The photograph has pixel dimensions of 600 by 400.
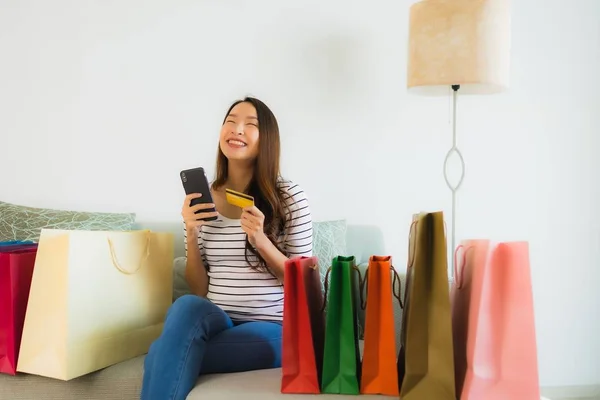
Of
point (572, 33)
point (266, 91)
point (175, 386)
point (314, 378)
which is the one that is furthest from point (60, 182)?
point (572, 33)

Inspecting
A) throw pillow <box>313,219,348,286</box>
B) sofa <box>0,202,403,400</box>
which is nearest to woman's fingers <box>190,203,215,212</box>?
sofa <box>0,202,403,400</box>

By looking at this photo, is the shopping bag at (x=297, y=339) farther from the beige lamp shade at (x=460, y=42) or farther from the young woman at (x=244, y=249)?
the beige lamp shade at (x=460, y=42)

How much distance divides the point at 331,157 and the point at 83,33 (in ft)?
3.32

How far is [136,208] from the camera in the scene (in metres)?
2.31

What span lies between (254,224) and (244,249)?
0.46 ft

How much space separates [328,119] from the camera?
2.35 metres

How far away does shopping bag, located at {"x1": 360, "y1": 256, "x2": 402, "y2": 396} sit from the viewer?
49.8 inches

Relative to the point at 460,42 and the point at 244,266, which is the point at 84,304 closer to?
the point at 244,266

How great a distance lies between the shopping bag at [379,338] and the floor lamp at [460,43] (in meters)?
0.93

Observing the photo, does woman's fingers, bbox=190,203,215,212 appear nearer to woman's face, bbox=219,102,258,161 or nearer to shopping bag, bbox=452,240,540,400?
woman's face, bbox=219,102,258,161

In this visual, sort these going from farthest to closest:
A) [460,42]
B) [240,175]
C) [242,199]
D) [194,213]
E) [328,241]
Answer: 1. [328,241]
2. [460,42]
3. [240,175]
4. [194,213]
5. [242,199]

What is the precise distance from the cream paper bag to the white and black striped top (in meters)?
0.19

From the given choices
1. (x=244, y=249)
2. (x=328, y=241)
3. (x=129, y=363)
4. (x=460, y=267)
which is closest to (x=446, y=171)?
(x=328, y=241)

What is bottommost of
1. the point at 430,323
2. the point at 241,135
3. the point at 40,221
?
the point at 430,323
